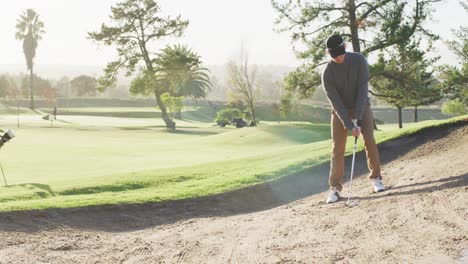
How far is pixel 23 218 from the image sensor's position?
9570mm

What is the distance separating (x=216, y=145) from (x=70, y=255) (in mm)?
25075

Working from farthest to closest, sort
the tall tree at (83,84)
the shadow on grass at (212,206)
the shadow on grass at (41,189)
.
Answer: the tall tree at (83,84) < the shadow on grass at (41,189) < the shadow on grass at (212,206)

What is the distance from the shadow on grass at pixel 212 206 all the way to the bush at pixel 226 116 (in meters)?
60.0

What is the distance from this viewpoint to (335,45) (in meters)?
8.78

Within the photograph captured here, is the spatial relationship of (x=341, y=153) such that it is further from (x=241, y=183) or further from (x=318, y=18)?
(x=318, y=18)

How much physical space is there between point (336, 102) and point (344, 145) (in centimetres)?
88

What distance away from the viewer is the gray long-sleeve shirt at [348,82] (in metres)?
8.95

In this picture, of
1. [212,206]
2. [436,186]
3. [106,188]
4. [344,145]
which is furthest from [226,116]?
[436,186]

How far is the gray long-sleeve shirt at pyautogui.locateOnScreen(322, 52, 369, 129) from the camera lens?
895cm

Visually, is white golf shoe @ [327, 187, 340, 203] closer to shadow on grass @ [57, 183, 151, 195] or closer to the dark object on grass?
shadow on grass @ [57, 183, 151, 195]

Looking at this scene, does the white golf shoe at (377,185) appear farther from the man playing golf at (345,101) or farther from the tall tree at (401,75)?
the tall tree at (401,75)

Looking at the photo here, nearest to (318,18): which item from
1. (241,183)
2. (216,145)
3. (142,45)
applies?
(216,145)

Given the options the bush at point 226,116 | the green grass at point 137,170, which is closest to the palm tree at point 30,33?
the bush at point 226,116

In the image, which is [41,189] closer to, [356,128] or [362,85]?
[356,128]
